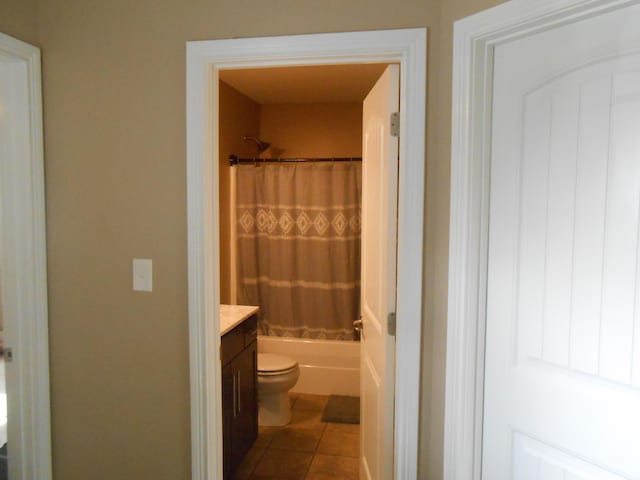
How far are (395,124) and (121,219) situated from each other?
3.47 ft

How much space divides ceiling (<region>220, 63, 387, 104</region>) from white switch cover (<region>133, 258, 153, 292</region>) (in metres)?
1.60

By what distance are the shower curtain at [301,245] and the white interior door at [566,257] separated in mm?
2244

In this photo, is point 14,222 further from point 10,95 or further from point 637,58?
point 637,58

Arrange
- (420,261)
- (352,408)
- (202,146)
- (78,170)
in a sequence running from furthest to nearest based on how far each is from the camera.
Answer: (352,408), (78,170), (202,146), (420,261)

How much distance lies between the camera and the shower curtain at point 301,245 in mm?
3527

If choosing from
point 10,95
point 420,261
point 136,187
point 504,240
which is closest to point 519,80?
point 504,240

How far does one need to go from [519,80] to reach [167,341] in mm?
1445

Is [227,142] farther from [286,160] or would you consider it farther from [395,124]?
[395,124]

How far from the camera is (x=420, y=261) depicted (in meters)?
1.46

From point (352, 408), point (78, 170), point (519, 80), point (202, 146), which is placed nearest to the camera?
point (519, 80)

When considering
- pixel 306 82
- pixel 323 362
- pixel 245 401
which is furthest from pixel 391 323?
pixel 306 82

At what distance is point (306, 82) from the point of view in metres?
3.29

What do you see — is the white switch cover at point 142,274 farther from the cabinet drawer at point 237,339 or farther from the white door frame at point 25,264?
the cabinet drawer at point 237,339

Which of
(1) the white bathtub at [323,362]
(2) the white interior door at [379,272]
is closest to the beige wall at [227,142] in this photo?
(1) the white bathtub at [323,362]
